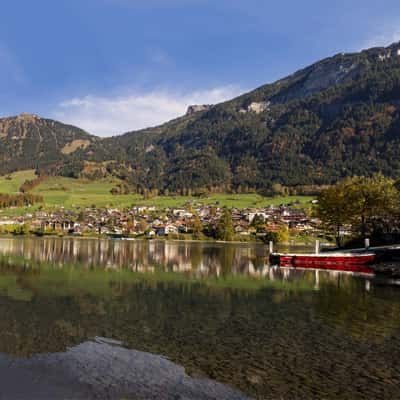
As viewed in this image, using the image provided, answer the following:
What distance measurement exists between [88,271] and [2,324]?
80.4 ft

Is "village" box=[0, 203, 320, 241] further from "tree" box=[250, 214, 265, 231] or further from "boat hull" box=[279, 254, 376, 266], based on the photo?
"boat hull" box=[279, 254, 376, 266]

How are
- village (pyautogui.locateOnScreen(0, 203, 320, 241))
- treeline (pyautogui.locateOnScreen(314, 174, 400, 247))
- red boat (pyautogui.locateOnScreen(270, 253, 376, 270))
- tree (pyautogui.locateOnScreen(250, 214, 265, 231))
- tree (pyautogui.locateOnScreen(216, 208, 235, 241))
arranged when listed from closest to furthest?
1. red boat (pyautogui.locateOnScreen(270, 253, 376, 270))
2. treeline (pyautogui.locateOnScreen(314, 174, 400, 247))
3. tree (pyautogui.locateOnScreen(216, 208, 235, 241))
4. village (pyautogui.locateOnScreen(0, 203, 320, 241))
5. tree (pyautogui.locateOnScreen(250, 214, 265, 231))

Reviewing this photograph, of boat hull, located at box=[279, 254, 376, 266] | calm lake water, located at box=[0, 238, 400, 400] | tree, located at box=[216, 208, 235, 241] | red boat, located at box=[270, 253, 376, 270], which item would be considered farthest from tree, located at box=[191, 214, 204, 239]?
calm lake water, located at box=[0, 238, 400, 400]

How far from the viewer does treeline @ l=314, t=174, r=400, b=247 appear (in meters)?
64.4

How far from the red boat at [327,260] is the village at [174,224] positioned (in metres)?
89.7

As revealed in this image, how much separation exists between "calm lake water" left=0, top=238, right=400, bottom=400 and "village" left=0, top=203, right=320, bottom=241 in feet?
390

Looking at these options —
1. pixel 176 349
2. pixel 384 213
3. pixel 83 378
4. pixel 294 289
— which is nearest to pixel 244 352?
pixel 176 349

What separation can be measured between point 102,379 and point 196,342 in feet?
16.1

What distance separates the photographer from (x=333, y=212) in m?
72.6

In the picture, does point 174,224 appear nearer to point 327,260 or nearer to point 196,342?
point 327,260

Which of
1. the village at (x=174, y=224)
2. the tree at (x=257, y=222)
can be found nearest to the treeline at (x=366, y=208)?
the village at (x=174, y=224)

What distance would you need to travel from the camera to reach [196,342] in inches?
661

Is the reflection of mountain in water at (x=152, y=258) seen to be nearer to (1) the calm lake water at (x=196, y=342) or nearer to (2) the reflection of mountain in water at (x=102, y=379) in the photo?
(1) the calm lake water at (x=196, y=342)

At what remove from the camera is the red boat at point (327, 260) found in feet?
169
